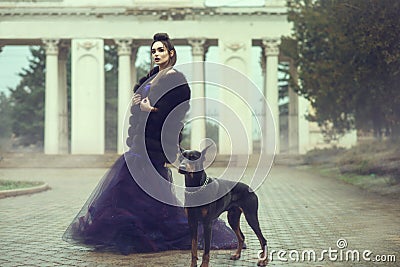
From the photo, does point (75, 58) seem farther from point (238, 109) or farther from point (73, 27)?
point (238, 109)

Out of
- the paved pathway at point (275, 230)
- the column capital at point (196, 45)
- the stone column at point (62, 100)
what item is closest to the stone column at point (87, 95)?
the stone column at point (62, 100)

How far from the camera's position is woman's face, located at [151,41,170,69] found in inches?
287

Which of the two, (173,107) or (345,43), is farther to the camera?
(345,43)

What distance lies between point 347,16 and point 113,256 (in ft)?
51.4

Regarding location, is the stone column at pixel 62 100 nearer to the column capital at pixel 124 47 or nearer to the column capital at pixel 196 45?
the column capital at pixel 124 47

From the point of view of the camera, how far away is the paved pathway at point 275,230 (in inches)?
309

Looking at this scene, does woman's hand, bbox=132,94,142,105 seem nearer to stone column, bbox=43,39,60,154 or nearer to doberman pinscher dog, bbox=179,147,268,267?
doberman pinscher dog, bbox=179,147,268,267

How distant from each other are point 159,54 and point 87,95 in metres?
42.5

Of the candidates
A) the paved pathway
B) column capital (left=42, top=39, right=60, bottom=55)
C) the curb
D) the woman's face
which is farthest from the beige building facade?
the woman's face

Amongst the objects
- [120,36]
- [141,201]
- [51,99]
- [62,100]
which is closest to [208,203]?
[141,201]

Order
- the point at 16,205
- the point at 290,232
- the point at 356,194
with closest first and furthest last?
1. the point at 290,232
2. the point at 16,205
3. the point at 356,194

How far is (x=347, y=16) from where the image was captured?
69.6ft

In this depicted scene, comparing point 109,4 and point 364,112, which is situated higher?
point 109,4

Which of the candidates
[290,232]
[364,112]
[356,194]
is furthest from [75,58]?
[290,232]
